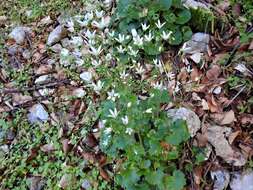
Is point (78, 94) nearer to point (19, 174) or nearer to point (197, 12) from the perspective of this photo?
point (19, 174)

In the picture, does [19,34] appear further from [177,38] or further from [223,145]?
[223,145]

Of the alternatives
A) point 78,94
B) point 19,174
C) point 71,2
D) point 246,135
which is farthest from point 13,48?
point 246,135

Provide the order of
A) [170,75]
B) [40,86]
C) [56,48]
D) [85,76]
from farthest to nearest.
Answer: [56,48]
[40,86]
[85,76]
[170,75]

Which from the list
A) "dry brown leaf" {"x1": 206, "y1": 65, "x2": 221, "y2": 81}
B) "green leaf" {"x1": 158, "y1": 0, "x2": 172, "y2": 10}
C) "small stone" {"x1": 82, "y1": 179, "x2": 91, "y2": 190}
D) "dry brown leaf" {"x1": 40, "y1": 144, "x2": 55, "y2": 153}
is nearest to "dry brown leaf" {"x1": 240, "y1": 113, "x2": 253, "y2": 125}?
"dry brown leaf" {"x1": 206, "y1": 65, "x2": 221, "y2": 81}

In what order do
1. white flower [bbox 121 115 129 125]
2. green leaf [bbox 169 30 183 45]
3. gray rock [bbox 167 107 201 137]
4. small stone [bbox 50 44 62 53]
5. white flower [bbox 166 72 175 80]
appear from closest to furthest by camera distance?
white flower [bbox 121 115 129 125] < gray rock [bbox 167 107 201 137] < white flower [bbox 166 72 175 80] < green leaf [bbox 169 30 183 45] < small stone [bbox 50 44 62 53]

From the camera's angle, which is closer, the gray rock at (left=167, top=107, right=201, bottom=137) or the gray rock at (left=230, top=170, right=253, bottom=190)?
the gray rock at (left=230, top=170, right=253, bottom=190)

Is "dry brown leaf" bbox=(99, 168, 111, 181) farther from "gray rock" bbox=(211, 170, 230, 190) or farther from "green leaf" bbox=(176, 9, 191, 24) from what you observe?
"green leaf" bbox=(176, 9, 191, 24)

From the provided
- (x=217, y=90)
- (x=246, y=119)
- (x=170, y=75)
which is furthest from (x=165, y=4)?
(x=246, y=119)
